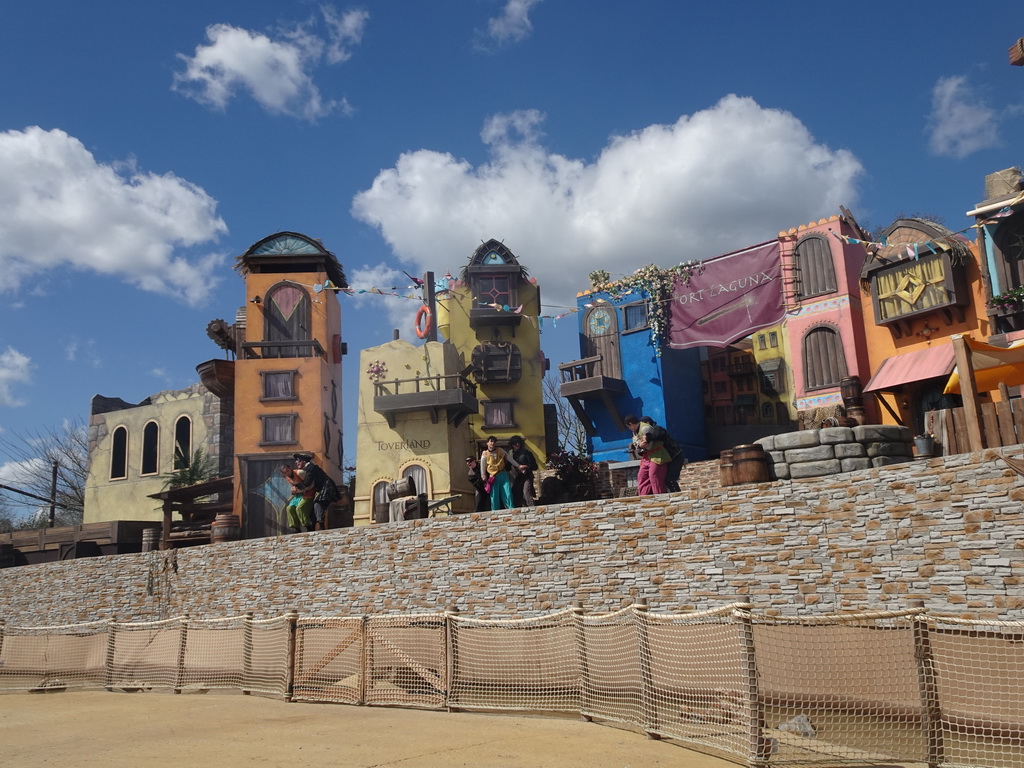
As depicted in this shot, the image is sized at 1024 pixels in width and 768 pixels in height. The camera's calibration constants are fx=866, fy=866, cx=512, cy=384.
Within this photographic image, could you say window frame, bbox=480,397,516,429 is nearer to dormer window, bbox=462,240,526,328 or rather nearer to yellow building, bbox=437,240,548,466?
yellow building, bbox=437,240,548,466

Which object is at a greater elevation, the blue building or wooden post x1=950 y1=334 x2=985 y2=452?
the blue building

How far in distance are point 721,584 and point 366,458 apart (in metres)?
15.7

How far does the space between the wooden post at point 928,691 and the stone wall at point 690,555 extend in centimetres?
A: 306

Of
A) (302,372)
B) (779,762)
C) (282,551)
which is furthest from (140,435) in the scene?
(779,762)

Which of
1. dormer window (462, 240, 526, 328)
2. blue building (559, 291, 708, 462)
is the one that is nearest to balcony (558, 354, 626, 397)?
blue building (559, 291, 708, 462)

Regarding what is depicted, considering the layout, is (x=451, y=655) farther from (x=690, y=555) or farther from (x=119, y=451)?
(x=119, y=451)

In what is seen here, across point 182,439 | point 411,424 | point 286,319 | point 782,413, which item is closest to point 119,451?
point 182,439

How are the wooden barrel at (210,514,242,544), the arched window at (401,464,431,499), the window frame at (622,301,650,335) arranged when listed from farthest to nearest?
1. the window frame at (622,301,650,335)
2. the arched window at (401,464,431,499)
3. the wooden barrel at (210,514,242,544)

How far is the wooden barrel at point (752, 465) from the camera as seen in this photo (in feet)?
40.0

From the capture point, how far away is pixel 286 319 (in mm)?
28344

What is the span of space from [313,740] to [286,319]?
21.4m

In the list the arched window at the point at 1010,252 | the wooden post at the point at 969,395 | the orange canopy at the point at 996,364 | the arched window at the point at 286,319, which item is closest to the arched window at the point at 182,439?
the arched window at the point at 286,319

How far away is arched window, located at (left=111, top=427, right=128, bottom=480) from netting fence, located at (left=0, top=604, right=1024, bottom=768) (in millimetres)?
21364

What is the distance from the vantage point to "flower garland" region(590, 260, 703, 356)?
21.6 m
